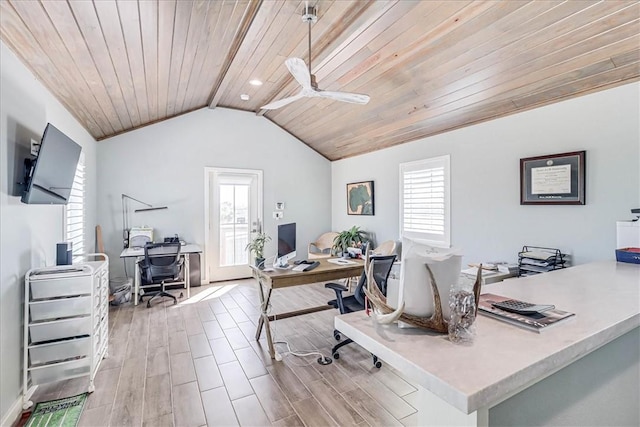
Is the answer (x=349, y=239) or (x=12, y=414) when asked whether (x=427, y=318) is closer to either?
(x=12, y=414)

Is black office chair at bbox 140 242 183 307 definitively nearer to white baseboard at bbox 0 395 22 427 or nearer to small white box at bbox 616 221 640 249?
white baseboard at bbox 0 395 22 427

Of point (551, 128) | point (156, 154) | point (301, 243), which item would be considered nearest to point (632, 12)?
point (551, 128)

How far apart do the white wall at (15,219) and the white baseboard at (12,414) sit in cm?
2

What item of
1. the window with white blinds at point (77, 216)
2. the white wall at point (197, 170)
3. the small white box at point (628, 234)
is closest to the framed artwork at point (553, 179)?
the small white box at point (628, 234)

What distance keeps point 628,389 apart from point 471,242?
97.5 inches

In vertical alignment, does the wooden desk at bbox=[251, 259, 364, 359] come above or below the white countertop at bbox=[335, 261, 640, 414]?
below

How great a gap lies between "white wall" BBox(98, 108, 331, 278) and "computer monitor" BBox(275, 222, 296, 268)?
2.86m

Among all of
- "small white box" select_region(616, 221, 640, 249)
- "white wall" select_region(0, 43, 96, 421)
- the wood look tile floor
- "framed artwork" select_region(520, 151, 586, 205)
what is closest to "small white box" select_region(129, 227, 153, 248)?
the wood look tile floor

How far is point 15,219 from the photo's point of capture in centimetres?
205

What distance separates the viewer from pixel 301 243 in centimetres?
645

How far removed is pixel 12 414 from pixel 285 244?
2.27 metres

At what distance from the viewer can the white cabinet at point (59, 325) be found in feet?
7.24

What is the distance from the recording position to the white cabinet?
221cm

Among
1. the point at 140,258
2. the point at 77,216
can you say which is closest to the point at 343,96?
the point at 77,216
